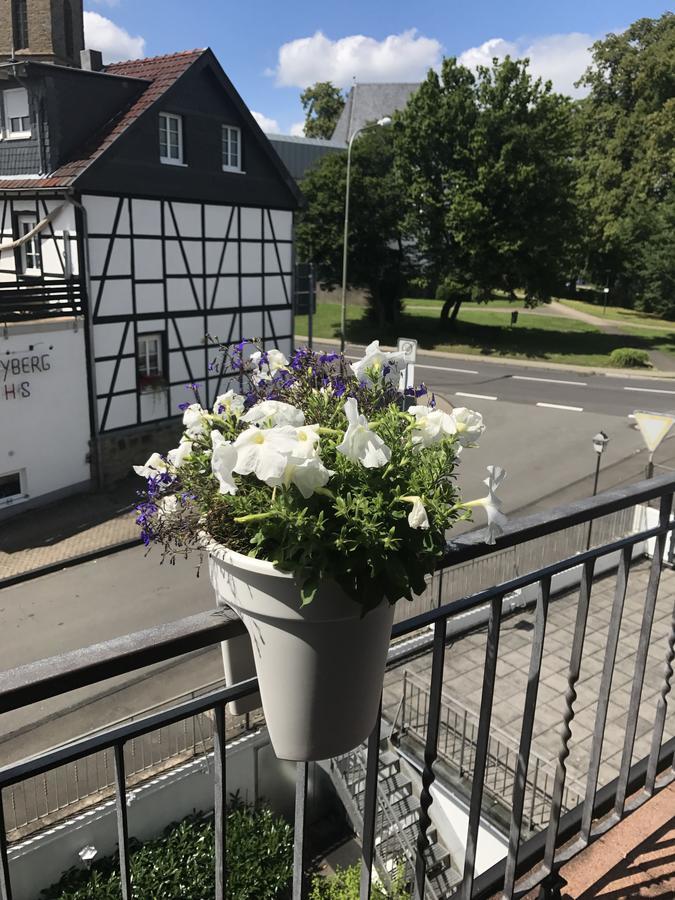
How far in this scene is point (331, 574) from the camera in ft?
4.42

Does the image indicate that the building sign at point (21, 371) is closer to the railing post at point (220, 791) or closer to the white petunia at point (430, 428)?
the railing post at point (220, 791)

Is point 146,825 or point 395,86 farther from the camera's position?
point 395,86

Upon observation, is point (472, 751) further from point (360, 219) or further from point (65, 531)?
point (360, 219)

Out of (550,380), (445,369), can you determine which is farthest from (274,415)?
(445,369)

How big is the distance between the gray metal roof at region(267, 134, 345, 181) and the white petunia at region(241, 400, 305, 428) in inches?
1657

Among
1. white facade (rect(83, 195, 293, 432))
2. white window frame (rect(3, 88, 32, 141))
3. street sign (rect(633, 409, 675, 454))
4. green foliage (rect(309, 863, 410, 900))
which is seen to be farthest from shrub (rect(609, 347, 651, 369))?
green foliage (rect(309, 863, 410, 900))

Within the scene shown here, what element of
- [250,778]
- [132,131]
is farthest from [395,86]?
[250,778]

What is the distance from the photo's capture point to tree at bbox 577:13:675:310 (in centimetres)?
Result: 4344

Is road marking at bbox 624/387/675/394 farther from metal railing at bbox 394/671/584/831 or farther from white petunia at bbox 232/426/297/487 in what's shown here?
white petunia at bbox 232/426/297/487

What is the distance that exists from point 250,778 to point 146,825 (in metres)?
1.43

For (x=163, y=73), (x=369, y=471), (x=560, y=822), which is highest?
(x=163, y=73)

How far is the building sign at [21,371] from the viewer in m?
15.0

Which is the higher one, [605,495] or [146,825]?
[605,495]

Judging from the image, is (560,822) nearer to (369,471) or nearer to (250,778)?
(369,471)
